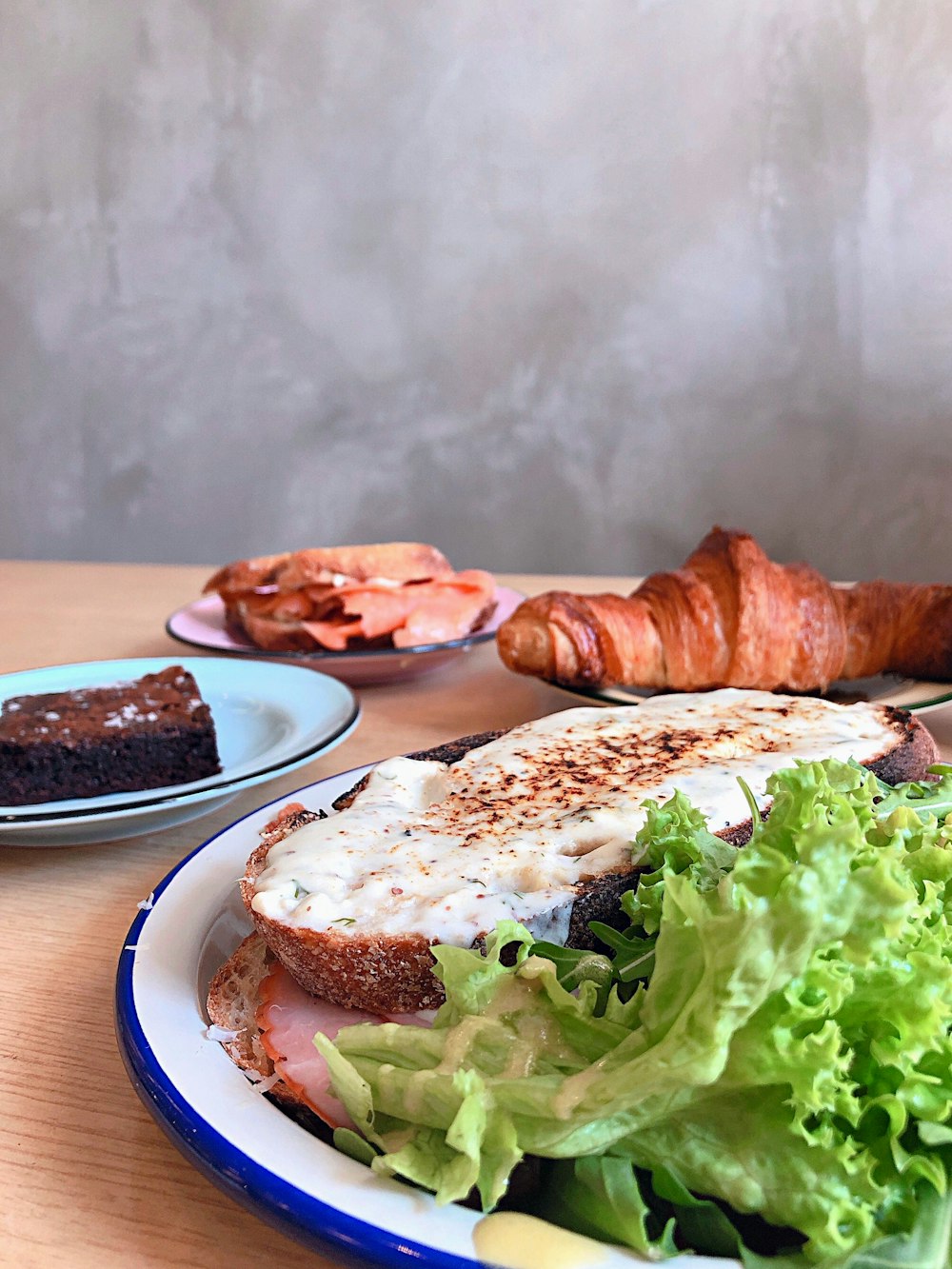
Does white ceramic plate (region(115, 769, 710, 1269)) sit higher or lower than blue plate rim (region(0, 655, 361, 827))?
higher

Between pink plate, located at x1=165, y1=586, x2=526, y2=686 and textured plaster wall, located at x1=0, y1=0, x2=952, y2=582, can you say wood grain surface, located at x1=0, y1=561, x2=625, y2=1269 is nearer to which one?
pink plate, located at x1=165, y1=586, x2=526, y2=686

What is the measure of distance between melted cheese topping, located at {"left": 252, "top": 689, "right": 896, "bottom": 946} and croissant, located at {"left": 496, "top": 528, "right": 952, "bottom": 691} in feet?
1.44

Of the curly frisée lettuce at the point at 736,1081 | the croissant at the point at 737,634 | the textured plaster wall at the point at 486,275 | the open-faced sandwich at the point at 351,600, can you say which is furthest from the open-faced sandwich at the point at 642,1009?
the textured plaster wall at the point at 486,275

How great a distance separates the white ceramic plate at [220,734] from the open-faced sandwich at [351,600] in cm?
24

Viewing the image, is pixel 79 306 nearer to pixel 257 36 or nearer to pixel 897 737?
pixel 257 36

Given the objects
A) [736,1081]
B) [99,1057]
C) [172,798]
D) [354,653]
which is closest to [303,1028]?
[99,1057]

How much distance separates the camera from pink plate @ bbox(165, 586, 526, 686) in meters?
1.73

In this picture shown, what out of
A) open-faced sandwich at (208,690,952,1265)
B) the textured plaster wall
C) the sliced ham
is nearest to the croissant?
open-faced sandwich at (208,690,952,1265)

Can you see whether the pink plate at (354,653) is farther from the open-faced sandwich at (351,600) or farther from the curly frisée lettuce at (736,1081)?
the curly frisée lettuce at (736,1081)

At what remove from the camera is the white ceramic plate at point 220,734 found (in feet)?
3.54

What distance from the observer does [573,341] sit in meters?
4.75

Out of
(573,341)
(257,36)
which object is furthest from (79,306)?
(573,341)

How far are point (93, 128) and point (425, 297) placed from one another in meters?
1.87

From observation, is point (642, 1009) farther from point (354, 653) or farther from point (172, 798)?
point (354, 653)
